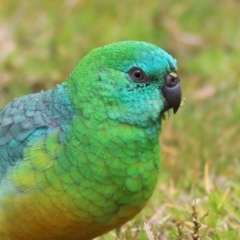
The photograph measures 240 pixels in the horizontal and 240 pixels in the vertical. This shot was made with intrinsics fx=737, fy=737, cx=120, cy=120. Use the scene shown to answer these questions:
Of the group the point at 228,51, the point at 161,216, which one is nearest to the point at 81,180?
the point at 161,216

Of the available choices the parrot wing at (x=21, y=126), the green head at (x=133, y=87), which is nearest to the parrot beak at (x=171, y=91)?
the green head at (x=133, y=87)

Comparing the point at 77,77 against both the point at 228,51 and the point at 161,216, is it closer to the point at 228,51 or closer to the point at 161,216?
the point at 161,216

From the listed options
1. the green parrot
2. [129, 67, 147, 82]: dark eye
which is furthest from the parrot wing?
[129, 67, 147, 82]: dark eye

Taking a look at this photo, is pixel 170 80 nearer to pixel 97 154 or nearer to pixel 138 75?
pixel 138 75

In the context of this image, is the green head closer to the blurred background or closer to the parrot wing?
the parrot wing

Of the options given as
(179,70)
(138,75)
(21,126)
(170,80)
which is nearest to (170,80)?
(170,80)

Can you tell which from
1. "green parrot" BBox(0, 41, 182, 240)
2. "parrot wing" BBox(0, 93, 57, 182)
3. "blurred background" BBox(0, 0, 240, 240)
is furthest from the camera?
"blurred background" BBox(0, 0, 240, 240)

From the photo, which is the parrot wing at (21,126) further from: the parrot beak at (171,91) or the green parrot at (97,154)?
the parrot beak at (171,91)
